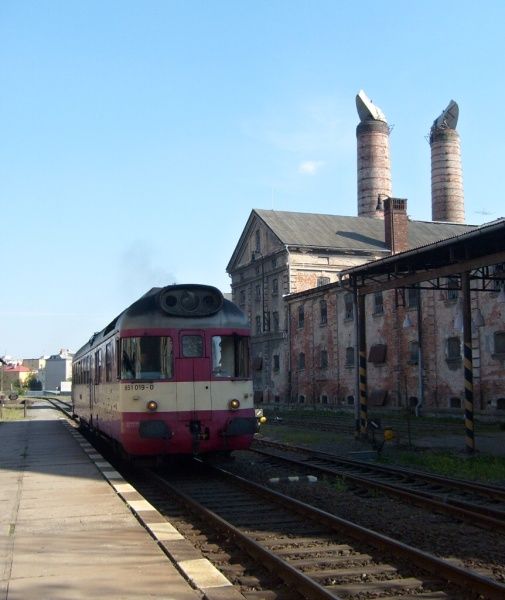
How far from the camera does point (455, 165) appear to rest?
6819 cm

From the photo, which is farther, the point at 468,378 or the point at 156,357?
the point at 468,378

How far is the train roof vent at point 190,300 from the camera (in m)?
12.7

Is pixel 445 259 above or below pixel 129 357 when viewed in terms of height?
above

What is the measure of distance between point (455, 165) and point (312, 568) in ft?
216

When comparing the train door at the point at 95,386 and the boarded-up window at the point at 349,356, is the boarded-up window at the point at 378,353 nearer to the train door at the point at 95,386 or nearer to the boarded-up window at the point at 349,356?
Answer: the boarded-up window at the point at 349,356

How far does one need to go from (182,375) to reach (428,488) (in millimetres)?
4436

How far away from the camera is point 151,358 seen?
1248 cm

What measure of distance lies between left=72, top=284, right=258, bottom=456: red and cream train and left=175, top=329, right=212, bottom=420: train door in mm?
17

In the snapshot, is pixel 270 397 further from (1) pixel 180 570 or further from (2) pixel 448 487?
(1) pixel 180 570

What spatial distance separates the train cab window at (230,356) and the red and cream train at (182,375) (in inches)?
0.7

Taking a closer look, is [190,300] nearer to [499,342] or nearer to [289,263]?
[499,342]

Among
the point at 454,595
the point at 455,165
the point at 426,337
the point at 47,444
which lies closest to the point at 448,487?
the point at 454,595

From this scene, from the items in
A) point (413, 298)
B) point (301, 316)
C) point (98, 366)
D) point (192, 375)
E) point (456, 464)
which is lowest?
point (456, 464)

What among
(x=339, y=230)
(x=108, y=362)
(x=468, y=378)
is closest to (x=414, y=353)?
(x=468, y=378)
